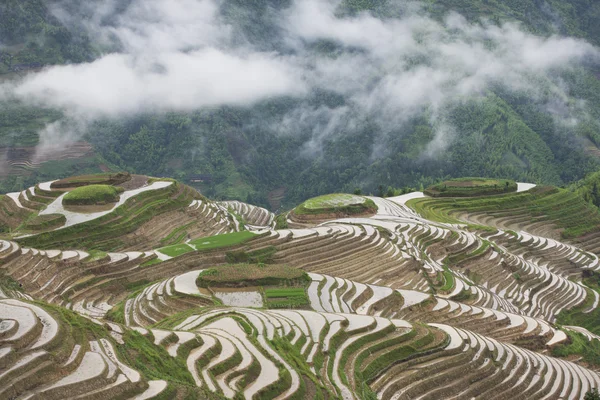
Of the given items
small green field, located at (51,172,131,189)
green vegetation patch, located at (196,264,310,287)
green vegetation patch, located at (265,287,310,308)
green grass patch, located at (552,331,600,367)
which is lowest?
green grass patch, located at (552,331,600,367)

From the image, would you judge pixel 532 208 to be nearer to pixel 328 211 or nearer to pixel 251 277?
pixel 328 211

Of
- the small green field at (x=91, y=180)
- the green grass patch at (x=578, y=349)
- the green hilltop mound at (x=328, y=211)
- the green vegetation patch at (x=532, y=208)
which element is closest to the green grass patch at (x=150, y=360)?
the green grass patch at (x=578, y=349)

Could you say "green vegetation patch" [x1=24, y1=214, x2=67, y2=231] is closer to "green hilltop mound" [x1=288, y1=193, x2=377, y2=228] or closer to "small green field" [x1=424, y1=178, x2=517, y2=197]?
"green hilltop mound" [x1=288, y1=193, x2=377, y2=228]

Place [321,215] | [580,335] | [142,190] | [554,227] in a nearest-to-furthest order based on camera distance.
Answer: [580,335] → [142,190] → [321,215] → [554,227]

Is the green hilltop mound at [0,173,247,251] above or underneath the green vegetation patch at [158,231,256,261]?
above

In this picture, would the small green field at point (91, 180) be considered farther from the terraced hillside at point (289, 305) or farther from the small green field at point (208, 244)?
the small green field at point (208, 244)

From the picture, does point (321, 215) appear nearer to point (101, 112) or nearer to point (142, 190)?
point (142, 190)

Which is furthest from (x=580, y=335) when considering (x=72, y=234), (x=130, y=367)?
(x=72, y=234)

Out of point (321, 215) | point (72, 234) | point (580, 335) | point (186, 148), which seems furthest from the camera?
point (186, 148)

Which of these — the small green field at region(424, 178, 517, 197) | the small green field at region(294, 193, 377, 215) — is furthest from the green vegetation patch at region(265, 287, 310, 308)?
the small green field at region(424, 178, 517, 197)
